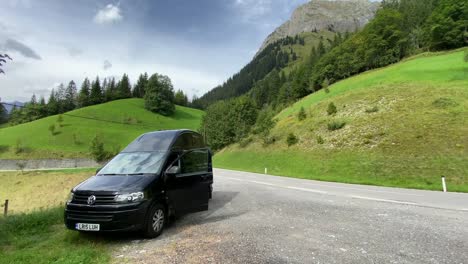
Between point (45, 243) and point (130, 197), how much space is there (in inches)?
91.1

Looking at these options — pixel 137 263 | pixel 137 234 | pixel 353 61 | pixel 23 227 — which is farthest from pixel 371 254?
pixel 353 61

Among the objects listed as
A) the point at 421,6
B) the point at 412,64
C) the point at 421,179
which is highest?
the point at 421,6

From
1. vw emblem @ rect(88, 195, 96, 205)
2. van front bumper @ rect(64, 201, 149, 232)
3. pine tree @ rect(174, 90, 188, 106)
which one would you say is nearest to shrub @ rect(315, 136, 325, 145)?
van front bumper @ rect(64, 201, 149, 232)

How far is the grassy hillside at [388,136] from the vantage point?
2217cm

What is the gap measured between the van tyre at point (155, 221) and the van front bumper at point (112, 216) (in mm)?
184

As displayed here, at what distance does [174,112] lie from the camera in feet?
363

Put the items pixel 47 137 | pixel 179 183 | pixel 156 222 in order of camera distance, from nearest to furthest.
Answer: pixel 156 222 < pixel 179 183 < pixel 47 137

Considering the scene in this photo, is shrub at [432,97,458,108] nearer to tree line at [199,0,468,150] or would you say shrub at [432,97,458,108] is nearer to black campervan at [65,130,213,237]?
tree line at [199,0,468,150]

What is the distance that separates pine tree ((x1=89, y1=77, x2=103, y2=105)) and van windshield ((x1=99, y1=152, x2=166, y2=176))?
109977 mm

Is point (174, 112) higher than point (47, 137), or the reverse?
point (174, 112)

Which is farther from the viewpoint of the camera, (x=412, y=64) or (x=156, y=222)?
(x=412, y=64)

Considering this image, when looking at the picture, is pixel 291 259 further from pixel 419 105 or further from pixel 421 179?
pixel 419 105

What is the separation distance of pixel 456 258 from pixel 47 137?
258ft

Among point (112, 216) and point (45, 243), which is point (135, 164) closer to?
point (112, 216)
